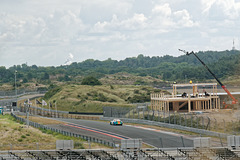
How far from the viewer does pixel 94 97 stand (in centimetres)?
13950

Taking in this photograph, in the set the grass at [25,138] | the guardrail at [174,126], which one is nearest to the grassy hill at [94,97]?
the guardrail at [174,126]

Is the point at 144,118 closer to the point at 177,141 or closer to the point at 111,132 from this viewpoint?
the point at 111,132

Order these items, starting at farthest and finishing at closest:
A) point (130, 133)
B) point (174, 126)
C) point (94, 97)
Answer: point (94, 97) < point (174, 126) < point (130, 133)

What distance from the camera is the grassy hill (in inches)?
4840

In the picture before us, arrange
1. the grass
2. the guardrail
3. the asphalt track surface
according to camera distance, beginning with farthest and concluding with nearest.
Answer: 1. the guardrail
2. the asphalt track surface
3. the grass

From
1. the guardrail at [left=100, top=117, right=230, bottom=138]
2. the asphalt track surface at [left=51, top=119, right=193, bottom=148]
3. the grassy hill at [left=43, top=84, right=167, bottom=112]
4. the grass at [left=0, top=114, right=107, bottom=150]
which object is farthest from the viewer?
the grassy hill at [left=43, top=84, right=167, bottom=112]

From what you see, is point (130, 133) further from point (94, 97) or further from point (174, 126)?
point (94, 97)

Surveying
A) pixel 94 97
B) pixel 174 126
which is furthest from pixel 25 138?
pixel 94 97

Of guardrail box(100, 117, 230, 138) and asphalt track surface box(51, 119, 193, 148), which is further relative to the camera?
guardrail box(100, 117, 230, 138)

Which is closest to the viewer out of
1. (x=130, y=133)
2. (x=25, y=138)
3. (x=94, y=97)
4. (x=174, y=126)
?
(x=25, y=138)

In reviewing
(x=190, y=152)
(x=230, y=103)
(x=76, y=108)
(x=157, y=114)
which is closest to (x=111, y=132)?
(x=157, y=114)

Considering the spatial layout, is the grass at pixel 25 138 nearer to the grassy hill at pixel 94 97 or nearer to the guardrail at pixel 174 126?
the guardrail at pixel 174 126

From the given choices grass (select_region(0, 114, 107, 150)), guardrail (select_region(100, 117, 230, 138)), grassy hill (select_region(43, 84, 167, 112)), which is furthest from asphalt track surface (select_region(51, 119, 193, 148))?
grassy hill (select_region(43, 84, 167, 112))

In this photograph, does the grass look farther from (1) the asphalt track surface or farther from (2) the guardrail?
(2) the guardrail
